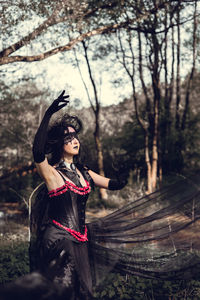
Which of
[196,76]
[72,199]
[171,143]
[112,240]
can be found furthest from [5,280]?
[196,76]

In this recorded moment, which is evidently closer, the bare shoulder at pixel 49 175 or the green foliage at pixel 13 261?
the bare shoulder at pixel 49 175

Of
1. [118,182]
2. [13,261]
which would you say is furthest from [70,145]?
[13,261]

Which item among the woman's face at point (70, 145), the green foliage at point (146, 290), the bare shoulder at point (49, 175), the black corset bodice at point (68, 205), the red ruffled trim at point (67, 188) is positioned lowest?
the green foliage at point (146, 290)

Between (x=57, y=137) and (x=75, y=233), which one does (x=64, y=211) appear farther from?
(x=57, y=137)

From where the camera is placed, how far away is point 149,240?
3.68 meters

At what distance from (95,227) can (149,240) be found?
1.88 feet

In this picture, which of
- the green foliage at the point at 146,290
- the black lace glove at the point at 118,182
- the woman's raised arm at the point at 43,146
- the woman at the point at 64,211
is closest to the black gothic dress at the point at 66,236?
the woman at the point at 64,211

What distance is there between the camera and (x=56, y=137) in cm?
363

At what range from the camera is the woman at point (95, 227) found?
306cm

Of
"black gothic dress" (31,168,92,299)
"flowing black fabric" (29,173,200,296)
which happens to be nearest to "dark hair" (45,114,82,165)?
"black gothic dress" (31,168,92,299)

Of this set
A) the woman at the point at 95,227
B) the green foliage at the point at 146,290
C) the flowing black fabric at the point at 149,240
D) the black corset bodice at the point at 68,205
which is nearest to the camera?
the woman at the point at 95,227

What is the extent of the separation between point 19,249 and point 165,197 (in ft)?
11.0

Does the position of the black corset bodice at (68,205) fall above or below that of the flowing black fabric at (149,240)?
above

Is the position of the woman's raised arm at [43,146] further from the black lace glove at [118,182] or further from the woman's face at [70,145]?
the black lace glove at [118,182]
